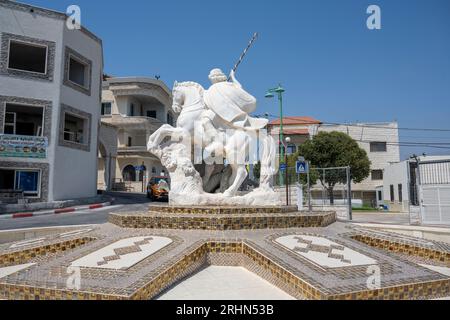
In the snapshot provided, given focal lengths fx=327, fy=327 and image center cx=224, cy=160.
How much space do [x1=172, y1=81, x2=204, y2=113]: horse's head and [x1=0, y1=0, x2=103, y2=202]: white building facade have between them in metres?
10.6

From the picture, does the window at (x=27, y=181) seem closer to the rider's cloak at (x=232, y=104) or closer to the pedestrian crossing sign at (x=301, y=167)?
the rider's cloak at (x=232, y=104)

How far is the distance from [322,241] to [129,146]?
3006 centimetres

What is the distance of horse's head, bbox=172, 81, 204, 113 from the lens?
24.7ft

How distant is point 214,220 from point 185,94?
3578 mm

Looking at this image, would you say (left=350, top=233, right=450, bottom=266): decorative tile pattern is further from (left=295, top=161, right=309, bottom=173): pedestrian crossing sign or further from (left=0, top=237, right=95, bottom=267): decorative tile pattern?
(left=295, top=161, right=309, bottom=173): pedestrian crossing sign

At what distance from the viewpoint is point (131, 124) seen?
3150cm

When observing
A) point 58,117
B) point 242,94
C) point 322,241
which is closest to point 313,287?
point 322,241

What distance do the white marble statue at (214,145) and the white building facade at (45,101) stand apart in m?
10.6

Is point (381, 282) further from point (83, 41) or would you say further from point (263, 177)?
point (83, 41)

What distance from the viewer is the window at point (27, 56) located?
54.2ft

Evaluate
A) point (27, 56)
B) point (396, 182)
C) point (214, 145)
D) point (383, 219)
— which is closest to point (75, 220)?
point (214, 145)

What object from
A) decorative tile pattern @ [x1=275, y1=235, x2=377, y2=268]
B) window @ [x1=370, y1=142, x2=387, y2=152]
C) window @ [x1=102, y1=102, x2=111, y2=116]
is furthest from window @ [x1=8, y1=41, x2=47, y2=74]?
window @ [x1=370, y1=142, x2=387, y2=152]
